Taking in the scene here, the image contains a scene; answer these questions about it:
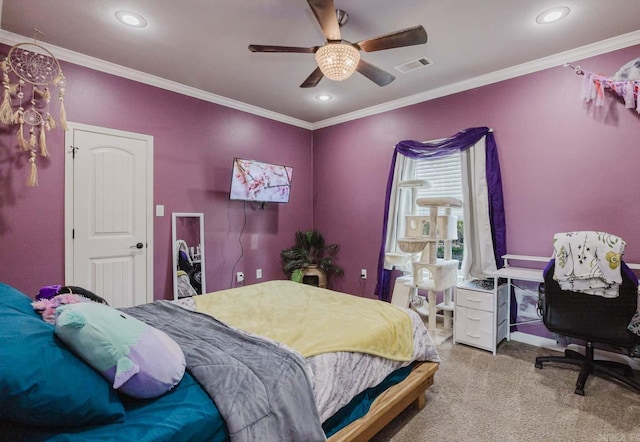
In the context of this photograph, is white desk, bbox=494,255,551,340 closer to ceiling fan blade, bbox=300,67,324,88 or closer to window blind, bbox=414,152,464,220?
window blind, bbox=414,152,464,220

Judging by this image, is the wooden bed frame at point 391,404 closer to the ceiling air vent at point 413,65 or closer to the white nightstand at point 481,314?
the white nightstand at point 481,314

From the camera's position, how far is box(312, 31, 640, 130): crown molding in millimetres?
2744

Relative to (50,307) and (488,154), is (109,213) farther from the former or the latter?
(488,154)

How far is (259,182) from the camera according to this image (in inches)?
165

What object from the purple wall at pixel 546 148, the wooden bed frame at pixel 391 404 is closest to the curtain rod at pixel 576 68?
the purple wall at pixel 546 148

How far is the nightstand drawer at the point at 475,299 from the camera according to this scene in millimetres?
3020

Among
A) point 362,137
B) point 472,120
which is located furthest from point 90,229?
point 472,120

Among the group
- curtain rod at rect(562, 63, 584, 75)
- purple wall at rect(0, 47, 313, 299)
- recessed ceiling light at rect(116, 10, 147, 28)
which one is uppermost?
recessed ceiling light at rect(116, 10, 147, 28)

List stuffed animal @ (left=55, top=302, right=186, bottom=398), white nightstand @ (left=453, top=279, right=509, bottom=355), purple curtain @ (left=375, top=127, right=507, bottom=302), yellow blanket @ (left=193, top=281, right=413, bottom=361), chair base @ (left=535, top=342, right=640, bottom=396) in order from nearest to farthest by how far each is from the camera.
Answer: stuffed animal @ (left=55, top=302, right=186, bottom=398)
yellow blanket @ (left=193, top=281, right=413, bottom=361)
chair base @ (left=535, top=342, right=640, bottom=396)
white nightstand @ (left=453, top=279, right=509, bottom=355)
purple curtain @ (left=375, top=127, right=507, bottom=302)

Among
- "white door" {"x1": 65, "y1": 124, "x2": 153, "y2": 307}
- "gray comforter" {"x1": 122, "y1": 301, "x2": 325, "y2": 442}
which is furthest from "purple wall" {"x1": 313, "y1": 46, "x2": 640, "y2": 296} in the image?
"gray comforter" {"x1": 122, "y1": 301, "x2": 325, "y2": 442}

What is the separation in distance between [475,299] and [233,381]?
2.58m

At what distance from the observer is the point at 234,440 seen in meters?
1.11

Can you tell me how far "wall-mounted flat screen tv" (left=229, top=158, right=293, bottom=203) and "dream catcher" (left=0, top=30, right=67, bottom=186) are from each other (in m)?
1.70

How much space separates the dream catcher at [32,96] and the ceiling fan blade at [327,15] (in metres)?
2.30
